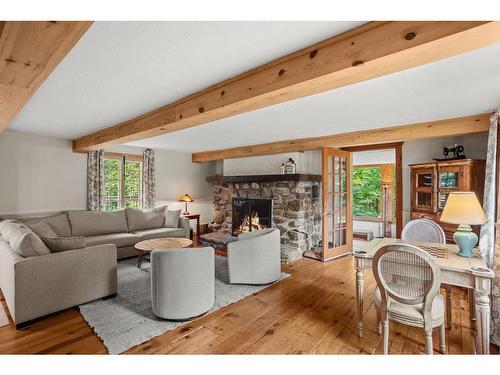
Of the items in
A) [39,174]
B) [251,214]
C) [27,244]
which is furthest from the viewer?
[251,214]

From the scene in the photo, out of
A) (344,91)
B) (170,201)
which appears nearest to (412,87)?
(344,91)

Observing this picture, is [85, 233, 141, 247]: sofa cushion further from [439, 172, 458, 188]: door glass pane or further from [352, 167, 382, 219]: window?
[352, 167, 382, 219]: window

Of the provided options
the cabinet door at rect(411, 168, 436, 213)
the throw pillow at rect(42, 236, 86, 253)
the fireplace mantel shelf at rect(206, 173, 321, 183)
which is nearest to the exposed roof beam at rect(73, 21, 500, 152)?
the throw pillow at rect(42, 236, 86, 253)

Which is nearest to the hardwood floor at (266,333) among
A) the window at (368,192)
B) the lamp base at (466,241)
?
the lamp base at (466,241)

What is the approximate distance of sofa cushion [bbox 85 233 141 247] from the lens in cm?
397

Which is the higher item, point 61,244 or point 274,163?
point 274,163

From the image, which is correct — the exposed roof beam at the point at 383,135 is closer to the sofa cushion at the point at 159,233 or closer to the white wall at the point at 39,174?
the sofa cushion at the point at 159,233

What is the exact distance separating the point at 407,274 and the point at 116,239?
4.09m

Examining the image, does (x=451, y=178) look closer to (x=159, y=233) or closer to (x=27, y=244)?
(x=159, y=233)

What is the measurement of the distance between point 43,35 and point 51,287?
2364 millimetres

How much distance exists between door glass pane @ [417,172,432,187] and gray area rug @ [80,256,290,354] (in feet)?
8.54

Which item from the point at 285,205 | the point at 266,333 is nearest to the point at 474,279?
the point at 266,333

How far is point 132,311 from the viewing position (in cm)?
256
